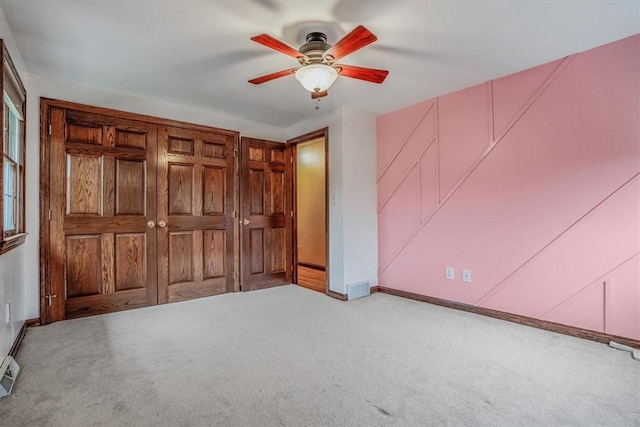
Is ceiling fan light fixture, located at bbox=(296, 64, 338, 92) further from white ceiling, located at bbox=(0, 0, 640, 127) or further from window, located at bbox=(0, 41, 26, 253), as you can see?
window, located at bbox=(0, 41, 26, 253)

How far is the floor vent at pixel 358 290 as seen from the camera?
372 cm

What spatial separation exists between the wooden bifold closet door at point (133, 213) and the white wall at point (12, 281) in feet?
0.82

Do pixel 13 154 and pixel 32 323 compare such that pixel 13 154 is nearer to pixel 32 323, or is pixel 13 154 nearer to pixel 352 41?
pixel 32 323

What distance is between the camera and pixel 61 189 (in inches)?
119

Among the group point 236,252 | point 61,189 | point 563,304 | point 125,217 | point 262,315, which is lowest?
point 262,315

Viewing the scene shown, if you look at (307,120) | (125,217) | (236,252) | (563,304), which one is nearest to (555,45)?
(563,304)

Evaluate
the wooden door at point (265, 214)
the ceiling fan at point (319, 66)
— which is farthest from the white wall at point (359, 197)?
the ceiling fan at point (319, 66)

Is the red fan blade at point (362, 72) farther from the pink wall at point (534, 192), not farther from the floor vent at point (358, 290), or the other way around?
the floor vent at point (358, 290)

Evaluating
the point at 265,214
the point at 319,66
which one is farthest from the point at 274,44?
the point at 265,214

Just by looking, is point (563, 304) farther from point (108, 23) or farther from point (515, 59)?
point (108, 23)

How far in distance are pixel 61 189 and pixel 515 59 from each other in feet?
13.4

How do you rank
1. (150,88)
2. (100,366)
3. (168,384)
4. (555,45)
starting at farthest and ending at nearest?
(150,88), (555,45), (100,366), (168,384)

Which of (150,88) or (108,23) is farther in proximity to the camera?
(150,88)

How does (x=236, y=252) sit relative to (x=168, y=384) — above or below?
above
